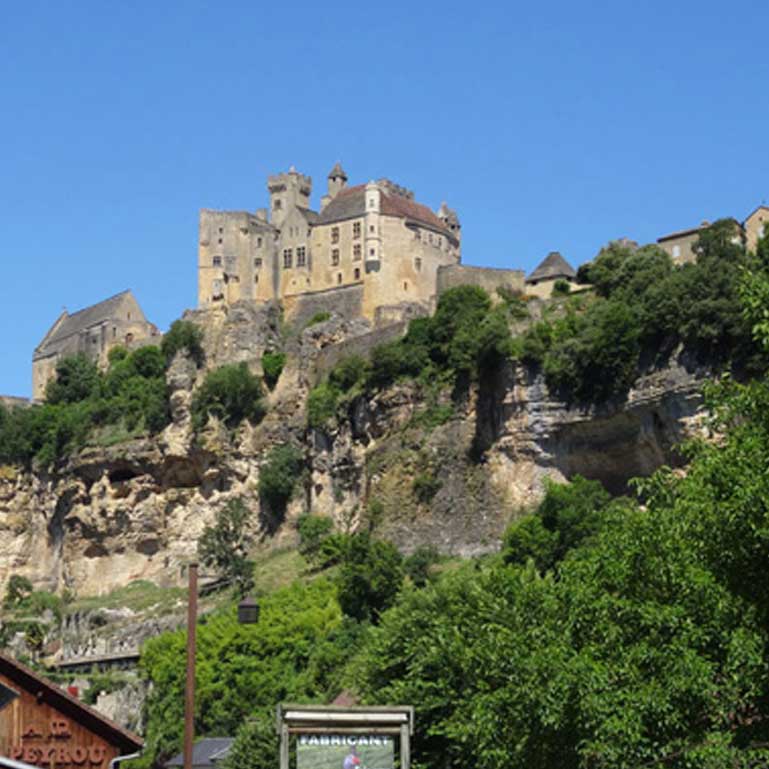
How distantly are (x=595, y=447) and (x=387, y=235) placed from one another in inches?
1294

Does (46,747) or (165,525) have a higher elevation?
(165,525)

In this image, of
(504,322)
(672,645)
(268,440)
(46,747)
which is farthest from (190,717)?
(268,440)

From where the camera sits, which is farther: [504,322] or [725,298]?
[504,322]

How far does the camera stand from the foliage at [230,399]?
303ft

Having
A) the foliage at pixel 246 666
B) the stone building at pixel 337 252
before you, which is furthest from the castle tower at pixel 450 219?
the foliage at pixel 246 666

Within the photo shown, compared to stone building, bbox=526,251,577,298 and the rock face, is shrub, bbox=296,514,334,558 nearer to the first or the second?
the rock face

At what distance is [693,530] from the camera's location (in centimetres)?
3256

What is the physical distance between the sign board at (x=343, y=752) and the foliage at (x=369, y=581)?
41.5 meters

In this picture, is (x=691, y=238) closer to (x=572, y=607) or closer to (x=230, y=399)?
(x=230, y=399)

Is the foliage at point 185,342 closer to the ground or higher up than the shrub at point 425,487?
higher up

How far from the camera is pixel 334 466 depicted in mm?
85250

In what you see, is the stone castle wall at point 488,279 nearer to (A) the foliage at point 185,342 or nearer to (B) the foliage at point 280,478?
(B) the foliage at point 280,478

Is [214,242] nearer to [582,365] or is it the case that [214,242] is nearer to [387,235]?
[387,235]

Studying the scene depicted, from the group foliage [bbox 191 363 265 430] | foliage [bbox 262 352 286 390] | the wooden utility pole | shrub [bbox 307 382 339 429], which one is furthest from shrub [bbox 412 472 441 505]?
the wooden utility pole
